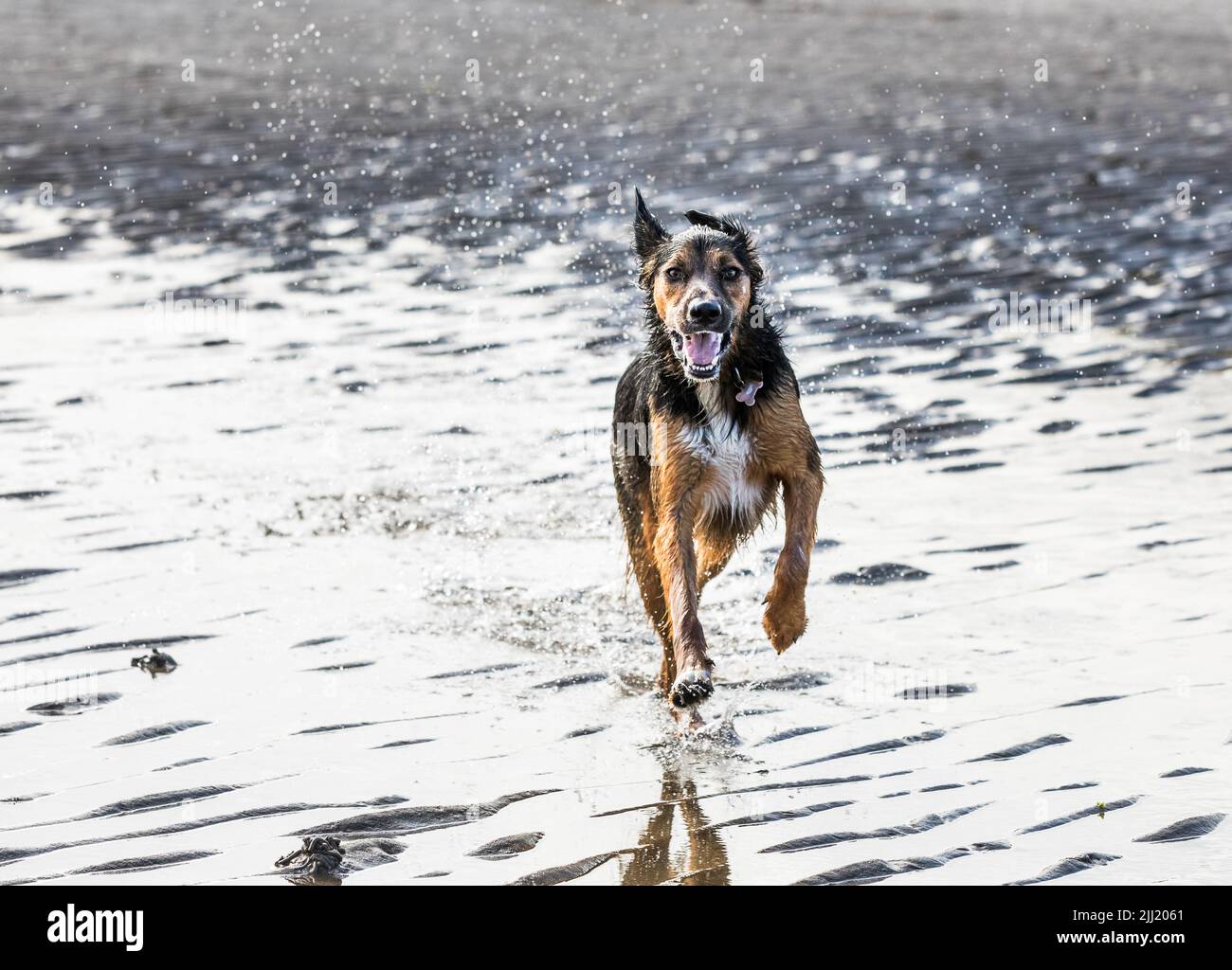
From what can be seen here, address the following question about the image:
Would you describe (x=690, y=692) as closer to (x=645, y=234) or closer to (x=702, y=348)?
(x=702, y=348)

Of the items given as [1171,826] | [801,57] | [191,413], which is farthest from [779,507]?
[801,57]

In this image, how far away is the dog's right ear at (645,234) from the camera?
23.2 ft

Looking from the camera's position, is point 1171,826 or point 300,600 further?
point 300,600

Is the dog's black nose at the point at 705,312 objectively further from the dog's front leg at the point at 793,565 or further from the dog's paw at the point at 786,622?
the dog's paw at the point at 786,622

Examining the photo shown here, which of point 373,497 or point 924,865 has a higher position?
point 373,497

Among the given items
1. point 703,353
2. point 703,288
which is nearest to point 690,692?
point 703,353

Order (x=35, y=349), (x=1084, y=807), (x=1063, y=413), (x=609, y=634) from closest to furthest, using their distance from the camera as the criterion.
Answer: (x=1084, y=807), (x=609, y=634), (x=1063, y=413), (x=35, y=349)

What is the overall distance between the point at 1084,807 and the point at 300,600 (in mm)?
3488

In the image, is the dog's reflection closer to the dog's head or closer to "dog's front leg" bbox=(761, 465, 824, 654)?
"dog's front leg" bbox=(761, 465, 824, 654)

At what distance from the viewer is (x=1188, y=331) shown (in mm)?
11453

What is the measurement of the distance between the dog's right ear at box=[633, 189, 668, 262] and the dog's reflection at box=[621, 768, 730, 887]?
242 cm

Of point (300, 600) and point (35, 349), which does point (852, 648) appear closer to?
point (300, 600)

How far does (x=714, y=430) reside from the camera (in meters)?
6.67

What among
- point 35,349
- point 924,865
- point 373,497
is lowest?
point 924,865
